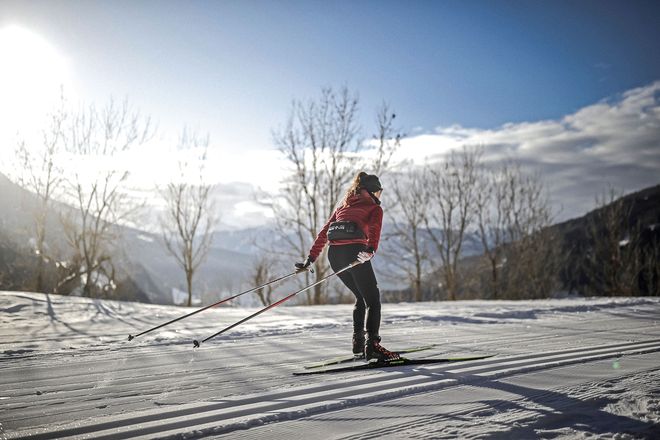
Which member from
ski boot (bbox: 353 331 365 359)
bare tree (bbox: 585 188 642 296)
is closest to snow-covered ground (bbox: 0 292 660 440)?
ski boot (bbox: 353 331 365 359)

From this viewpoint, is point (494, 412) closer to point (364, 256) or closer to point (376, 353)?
point (376, 353)

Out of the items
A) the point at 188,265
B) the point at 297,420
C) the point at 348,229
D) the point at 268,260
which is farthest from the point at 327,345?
the point at 268,260

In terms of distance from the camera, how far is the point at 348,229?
4039mm

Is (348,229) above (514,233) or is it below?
below

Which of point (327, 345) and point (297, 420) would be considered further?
point (327, 345)

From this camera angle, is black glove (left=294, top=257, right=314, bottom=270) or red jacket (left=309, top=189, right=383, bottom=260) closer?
red jacket (left=309, top=189, right=383, bottom=260)

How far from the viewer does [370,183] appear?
13.7 ft

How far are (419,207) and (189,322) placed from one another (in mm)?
17714

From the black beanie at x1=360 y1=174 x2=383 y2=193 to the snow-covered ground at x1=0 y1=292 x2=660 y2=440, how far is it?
1.77 m

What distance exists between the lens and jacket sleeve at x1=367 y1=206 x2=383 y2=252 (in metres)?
3.92

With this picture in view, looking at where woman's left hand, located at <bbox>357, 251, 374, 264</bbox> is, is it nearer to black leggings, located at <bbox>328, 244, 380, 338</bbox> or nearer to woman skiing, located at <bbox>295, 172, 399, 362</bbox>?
woman skiing, located at <bbox>295, 172, 399, 362</bbox>

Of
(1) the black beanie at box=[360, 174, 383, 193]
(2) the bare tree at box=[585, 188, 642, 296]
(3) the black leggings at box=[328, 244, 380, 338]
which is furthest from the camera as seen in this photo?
(2) the bare tree at box=[585, 188, 642, 296]

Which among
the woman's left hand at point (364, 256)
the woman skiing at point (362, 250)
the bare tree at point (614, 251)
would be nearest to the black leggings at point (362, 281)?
the woman skiing at point (362, 250)

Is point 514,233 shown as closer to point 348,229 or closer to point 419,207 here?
point 419,207
